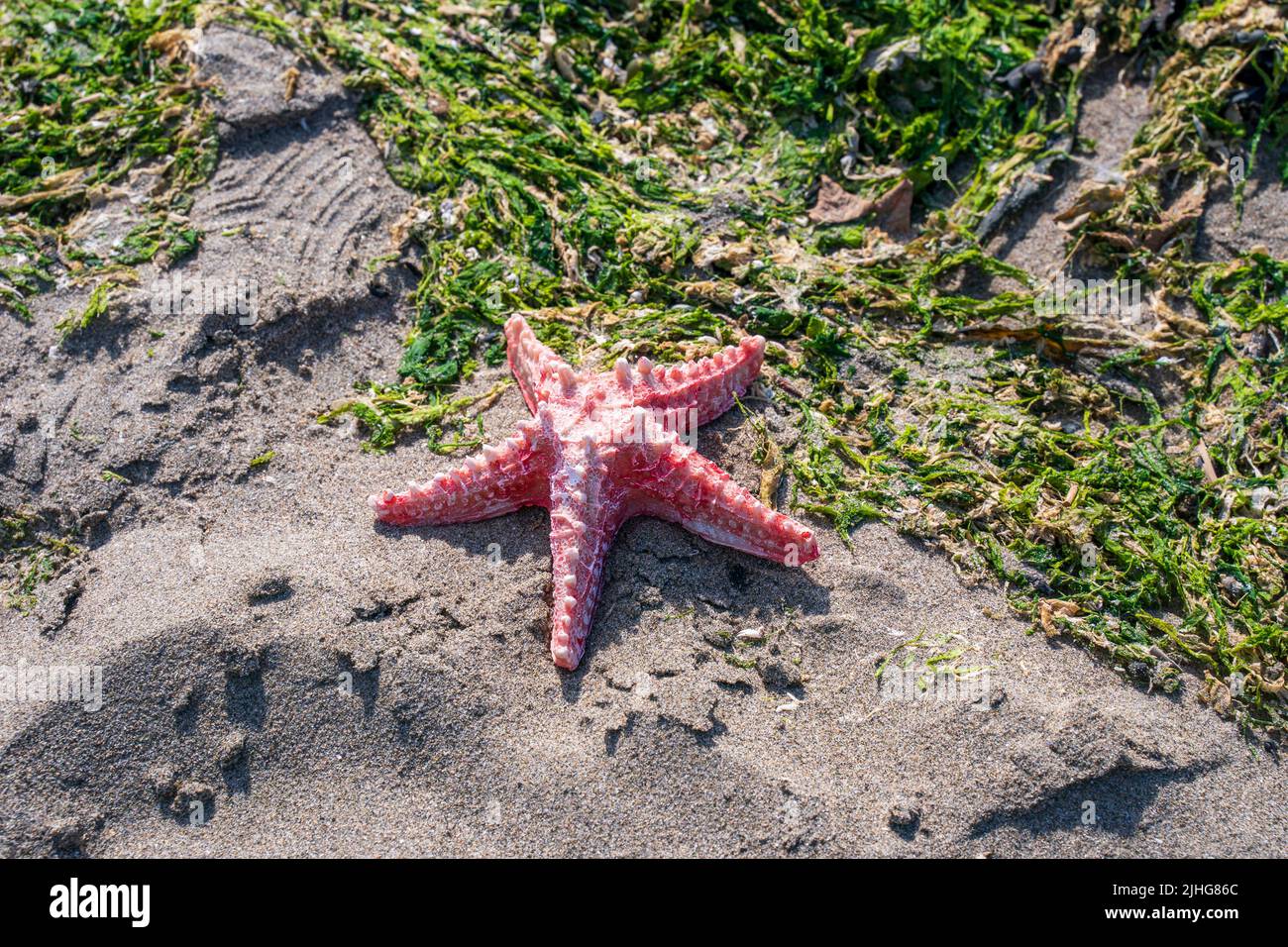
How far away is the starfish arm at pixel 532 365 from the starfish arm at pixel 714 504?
63 centimetres

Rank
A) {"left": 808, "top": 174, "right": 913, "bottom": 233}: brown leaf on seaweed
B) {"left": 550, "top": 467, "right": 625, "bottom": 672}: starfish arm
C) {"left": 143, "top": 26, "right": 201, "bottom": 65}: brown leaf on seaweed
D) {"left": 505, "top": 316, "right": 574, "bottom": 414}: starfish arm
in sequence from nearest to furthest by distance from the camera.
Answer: {"left": 550, "top": 467, "right": 625, "bottom": 672}: starfish arm → {"left": 505, "top": 316, "right": 574, "bottom": 414}: starfish arm → {"left": 808, "top": 174, "right": 913, "bottom": 233}: brown leaf on seaweed → {"left": 143, "top": 26, "right": 201, "bottom": 65}: brown leaf on seaweed

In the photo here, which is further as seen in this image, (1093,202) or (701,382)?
(1093,202)

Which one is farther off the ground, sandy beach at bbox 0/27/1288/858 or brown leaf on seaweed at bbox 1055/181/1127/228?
brown leaf on seaweed at bbox 1055/181/1127/228

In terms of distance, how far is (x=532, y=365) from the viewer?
530cm

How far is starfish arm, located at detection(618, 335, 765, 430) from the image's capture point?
5062 millimetres

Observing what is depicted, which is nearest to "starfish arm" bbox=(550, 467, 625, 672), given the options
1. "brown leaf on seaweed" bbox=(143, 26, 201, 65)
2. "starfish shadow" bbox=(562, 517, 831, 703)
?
"starfish shadow" bbox=(562, 517, 831, 703)

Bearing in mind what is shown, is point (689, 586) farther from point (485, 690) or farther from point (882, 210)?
point (882, 210)

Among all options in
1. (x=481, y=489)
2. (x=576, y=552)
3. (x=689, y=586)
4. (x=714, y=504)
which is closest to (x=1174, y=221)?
(x=714, y=504)

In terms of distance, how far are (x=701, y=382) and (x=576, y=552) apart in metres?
1.26

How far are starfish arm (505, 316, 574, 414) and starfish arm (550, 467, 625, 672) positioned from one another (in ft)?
1.76

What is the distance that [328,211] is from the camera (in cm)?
624

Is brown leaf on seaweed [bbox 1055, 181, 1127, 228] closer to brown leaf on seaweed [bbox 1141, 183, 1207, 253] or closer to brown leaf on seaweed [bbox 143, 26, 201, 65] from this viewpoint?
brown leaf on seaweed [bbox 1141, 183, 1207, 253]
